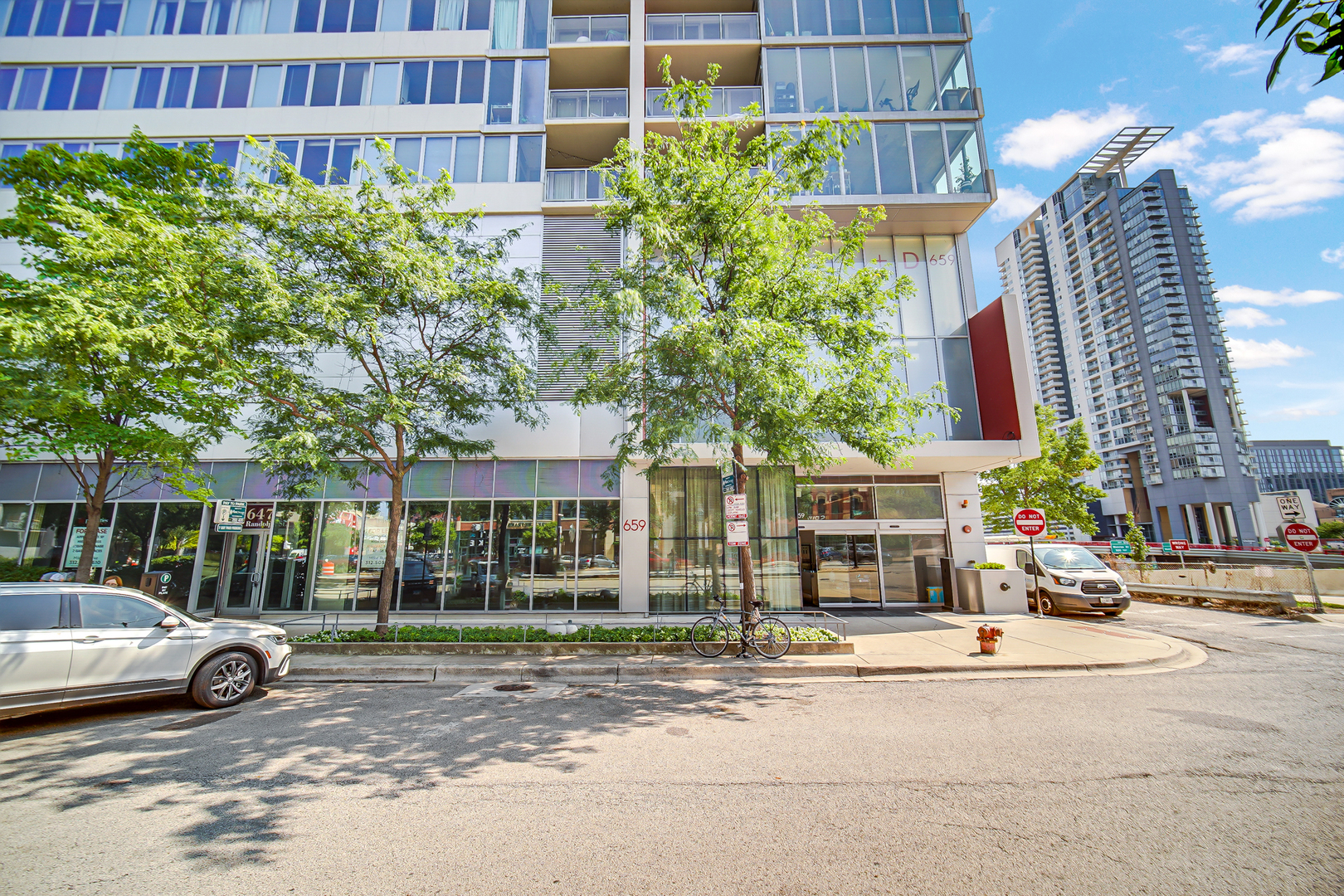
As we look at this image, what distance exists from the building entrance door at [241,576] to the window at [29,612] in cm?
1072

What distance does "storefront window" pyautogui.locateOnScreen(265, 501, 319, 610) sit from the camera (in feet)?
52.9

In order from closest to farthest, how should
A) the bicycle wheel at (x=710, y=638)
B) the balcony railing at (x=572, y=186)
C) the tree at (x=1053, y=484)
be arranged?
the bicycle wheel at (x=710, y=638) < the balcony railing at (x=572, y=186) < the tree at (x=1053, y=484)

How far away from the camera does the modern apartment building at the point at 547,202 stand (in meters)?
16.0

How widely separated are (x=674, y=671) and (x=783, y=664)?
1.88 meters

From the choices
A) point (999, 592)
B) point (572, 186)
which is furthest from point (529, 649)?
point (572, 186)

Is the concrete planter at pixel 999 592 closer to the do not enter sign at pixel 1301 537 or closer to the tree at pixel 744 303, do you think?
the do not enter sign at pixel 1301 537

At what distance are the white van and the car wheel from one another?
1712cm

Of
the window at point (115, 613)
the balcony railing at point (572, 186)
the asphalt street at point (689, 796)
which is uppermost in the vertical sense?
the balcony railing at point (572, 186)

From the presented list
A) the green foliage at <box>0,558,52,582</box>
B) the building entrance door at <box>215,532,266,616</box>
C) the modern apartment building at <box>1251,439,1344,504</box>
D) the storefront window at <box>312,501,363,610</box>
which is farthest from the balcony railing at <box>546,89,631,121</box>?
the modern apartment building at <box>1251,439,1344,504</box>

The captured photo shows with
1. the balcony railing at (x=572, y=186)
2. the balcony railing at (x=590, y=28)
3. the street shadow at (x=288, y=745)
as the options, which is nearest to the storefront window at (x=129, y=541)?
the street shadow at (x=288, y=745)

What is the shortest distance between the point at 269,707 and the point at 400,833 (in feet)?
16.3

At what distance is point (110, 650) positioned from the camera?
664 cm

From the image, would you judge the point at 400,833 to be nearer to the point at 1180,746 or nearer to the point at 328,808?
the point at 328,808

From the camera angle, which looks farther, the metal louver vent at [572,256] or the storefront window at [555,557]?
the metal louver vent at [572,256]
